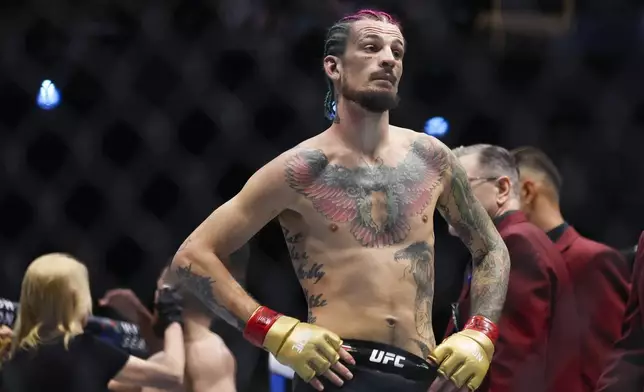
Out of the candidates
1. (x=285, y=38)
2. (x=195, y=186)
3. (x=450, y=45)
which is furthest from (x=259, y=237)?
(x=450, y=45)

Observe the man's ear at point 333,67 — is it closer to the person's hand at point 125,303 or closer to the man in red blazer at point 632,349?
the man in red blazer at point 632,349

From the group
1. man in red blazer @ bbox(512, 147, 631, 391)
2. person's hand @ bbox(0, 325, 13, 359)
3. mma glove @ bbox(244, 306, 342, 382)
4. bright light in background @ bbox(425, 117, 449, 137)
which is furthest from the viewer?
bright light in background @ bbox(425, 117, 449, 137)

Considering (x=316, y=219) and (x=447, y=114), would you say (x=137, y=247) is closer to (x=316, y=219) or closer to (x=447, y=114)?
(x=447, y=114)

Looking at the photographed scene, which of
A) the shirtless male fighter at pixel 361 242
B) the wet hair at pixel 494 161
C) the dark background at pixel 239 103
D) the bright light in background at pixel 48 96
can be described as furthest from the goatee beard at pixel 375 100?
the bright light in background at pixel 48 96

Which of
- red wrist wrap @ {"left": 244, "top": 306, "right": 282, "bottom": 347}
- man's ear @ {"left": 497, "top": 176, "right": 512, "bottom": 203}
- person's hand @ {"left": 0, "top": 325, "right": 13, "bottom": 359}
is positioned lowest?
person's hand @ {"left": 0, "top": 325, "right": 13, "bottom": 359}

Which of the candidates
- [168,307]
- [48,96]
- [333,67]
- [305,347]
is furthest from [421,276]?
[48,96]

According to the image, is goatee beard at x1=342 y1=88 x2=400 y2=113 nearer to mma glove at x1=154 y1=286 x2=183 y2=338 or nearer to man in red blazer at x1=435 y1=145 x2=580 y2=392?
man in red blazer at x1=435 y1=145 x2=580 y2=392

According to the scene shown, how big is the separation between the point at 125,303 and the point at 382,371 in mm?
978

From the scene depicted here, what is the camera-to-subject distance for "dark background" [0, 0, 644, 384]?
2145 millimetres

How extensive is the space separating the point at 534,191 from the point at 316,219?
2.53ft

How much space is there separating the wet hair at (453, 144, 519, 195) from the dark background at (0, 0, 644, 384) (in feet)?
0.85

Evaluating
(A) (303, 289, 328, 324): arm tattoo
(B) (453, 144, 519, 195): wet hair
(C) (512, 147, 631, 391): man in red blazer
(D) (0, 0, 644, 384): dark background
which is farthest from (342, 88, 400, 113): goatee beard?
(D) (0, 0, 644, 384): dark background

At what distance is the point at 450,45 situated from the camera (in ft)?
7.29

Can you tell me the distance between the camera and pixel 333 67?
4.73 ft
